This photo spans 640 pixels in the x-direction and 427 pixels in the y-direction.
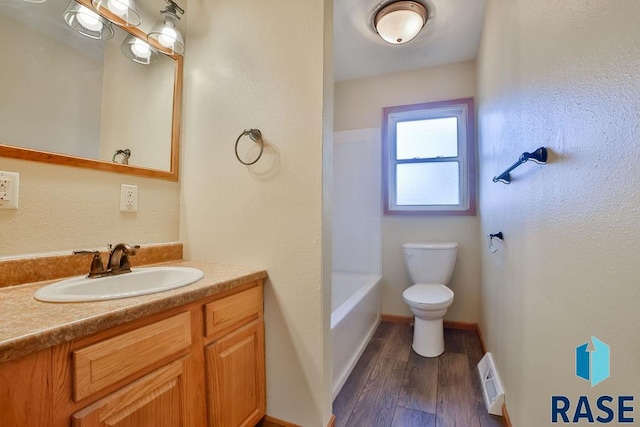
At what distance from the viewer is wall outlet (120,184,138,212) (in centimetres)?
128

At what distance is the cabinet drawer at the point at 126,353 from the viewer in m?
0.65

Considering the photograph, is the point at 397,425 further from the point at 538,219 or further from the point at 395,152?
the point at 395,152

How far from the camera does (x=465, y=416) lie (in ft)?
4.56

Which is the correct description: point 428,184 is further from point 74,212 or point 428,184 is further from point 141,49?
point 74,212

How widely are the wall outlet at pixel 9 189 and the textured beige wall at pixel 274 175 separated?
2.15ft

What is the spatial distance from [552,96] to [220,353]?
4.72ft

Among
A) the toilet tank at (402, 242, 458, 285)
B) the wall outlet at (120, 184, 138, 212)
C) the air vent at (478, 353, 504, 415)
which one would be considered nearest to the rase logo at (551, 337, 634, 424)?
the air vent at (478, 353, 504, 415)

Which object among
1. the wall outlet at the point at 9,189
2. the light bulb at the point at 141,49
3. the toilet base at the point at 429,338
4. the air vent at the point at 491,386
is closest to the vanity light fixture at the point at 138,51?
the light bulb at the point at 141,49

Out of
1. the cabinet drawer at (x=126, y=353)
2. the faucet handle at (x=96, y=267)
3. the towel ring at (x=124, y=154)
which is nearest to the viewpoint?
the cabinet drawer at (x=126, y=353)

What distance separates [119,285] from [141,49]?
3.85 feet

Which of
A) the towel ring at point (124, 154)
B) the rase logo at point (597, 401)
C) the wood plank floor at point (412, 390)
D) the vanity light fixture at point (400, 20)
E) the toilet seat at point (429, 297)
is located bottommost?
the wood plank floor at point (412, 390)

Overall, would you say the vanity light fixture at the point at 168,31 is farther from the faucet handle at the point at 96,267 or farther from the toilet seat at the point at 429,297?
the toilet seat at the point at 429,297

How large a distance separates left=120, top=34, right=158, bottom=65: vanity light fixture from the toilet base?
237cm

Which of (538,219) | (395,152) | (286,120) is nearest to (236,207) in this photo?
(286,120)
